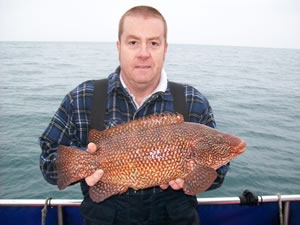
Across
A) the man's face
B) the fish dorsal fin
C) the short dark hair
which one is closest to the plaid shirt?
the fish dorsal fin

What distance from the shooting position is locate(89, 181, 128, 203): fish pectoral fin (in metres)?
3.04

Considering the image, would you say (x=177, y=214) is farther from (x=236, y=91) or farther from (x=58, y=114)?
(x=236, y=91)

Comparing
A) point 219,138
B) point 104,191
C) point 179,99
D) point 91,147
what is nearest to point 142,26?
point 179,99

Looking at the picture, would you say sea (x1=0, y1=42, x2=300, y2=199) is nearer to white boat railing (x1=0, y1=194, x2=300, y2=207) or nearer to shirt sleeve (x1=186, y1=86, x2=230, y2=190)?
white boat railing (x1=0, y1=194, x2=300, y2=207)

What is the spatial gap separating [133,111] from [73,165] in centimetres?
98

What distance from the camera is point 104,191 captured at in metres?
3.05

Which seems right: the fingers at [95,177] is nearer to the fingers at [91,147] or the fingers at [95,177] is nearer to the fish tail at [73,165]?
the fish tail at [73,165]

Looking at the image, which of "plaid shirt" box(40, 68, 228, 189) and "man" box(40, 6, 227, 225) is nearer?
"man" box(40, 6, 227, 225)

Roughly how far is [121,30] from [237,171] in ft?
27.3

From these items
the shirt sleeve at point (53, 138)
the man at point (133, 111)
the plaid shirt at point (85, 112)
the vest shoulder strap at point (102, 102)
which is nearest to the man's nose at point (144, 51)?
the man at point (133, 111)

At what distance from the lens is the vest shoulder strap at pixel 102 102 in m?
3.23

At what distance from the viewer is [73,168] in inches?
121

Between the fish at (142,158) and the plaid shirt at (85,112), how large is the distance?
238 millimetres

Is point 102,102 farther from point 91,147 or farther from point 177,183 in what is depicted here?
point 177,183
